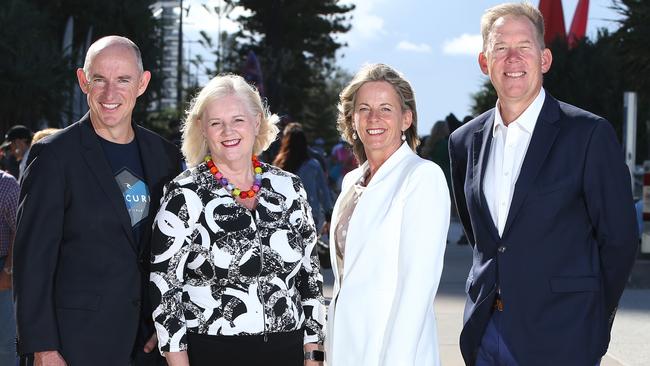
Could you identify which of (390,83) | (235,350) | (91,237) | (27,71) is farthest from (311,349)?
(27,71)

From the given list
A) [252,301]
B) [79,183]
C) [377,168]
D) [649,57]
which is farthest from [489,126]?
[649,57]

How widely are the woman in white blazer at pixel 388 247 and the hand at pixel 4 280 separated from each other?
7.96 feet

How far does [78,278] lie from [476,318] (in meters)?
1.57

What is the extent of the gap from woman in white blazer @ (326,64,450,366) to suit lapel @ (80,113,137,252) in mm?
830

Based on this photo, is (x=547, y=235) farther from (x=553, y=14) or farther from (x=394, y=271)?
(x=553, y=14)

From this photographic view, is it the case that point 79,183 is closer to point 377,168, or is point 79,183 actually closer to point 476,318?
point 377,168

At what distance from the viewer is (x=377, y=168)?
13.6 feet

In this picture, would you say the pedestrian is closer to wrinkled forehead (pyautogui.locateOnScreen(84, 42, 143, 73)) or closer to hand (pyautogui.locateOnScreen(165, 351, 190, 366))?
wrinkled forehead (pyautogui.locateOnScreen(84, 42, 143, 73))

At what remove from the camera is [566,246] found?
12.7 ft

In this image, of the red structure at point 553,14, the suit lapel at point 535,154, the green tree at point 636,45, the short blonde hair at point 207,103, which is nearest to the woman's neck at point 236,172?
the short blonde hair at point 207,103

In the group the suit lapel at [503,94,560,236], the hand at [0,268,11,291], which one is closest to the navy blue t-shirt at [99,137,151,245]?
the suit lapel at [503,94,560,236]

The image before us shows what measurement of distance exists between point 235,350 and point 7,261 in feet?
7.76

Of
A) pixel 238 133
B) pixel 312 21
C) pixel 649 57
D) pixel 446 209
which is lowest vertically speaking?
pixel 446 209

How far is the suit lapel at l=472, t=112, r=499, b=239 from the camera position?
4.04 metres
